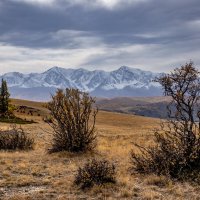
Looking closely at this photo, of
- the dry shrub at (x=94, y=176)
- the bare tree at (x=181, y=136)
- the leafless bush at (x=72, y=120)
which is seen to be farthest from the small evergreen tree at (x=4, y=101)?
the dry shrub at (x=94, y=176)

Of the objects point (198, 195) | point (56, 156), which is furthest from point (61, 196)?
point (56, 156)

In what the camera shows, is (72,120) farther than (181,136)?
Yes

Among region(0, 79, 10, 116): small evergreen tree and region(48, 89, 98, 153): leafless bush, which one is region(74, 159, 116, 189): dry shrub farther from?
region(0, 79, 10, 116): small evergreen tree

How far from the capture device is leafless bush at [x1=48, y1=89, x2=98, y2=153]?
23.7 m

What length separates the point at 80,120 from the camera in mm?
23844

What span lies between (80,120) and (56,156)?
284 centimetres

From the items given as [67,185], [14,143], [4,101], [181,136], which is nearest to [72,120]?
[14,143]

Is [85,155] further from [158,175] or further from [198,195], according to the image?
[198,195]

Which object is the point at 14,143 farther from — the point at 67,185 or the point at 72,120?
the point at 67,185

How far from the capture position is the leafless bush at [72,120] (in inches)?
931

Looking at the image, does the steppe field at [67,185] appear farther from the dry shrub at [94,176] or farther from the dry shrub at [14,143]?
the dry shrub at [14,143]

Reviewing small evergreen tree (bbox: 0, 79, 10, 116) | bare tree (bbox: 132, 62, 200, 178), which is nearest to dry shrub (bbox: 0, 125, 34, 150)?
bare tree (bbox: 132, 62, 200, 178)

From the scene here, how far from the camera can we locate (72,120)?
23.8 m

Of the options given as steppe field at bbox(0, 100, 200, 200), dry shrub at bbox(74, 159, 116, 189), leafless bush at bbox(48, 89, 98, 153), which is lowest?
steppe field at bbox(0, 100, 200, 200)
